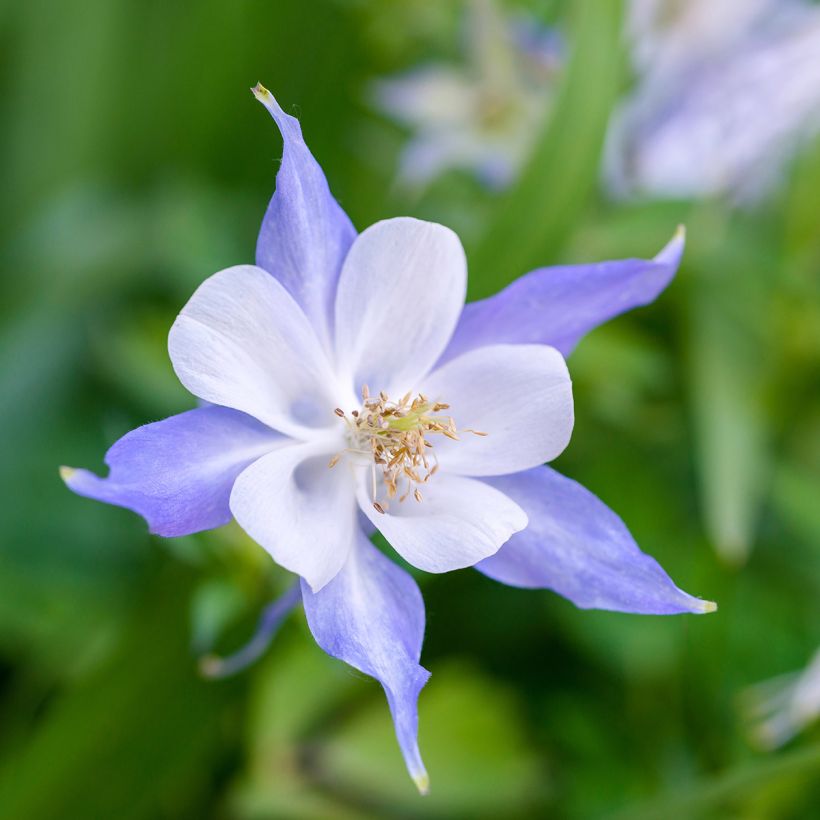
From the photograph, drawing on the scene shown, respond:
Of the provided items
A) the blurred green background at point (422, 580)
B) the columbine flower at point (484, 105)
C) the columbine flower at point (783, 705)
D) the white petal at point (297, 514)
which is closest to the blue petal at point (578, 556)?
the white petal at point (297, 514)

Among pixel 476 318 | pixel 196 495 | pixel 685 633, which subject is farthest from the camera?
pixel 685 633

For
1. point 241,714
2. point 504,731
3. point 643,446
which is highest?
point 643,446

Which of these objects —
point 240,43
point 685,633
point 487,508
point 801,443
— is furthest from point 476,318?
point 240,43

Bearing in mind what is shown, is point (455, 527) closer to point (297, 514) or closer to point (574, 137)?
point (297, 514)

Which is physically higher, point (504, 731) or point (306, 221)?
point (306, 221)

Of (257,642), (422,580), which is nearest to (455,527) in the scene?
(257,642)

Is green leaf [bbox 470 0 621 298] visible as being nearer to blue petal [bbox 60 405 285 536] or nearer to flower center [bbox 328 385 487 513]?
flower center [bbox 328 385 487 513]

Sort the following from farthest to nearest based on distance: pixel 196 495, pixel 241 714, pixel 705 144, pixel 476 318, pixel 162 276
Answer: pixel 162 276, pixel 705 144, pixel 241 714, pixel 476 318, pixel 196 495

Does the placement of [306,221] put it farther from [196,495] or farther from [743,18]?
[743,18]
